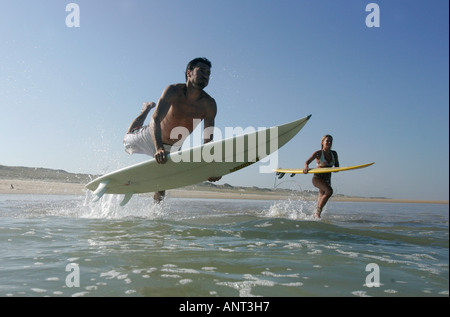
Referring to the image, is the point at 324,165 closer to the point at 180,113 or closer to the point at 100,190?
the point at 180,113

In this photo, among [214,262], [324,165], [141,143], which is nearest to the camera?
[214,262]

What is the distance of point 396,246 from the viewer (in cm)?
380

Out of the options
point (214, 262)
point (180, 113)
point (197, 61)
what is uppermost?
point (197, 61)

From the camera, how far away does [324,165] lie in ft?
23.0

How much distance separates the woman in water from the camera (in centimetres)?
683

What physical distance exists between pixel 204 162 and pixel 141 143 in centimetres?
152

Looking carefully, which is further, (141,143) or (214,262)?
(141,143)

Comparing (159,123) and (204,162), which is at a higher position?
(159,123)

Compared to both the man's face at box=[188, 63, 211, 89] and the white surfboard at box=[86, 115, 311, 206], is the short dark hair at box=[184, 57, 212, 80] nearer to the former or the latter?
the man's face at box=[188, 63, 211, 89]

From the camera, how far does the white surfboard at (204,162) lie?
4.73 meters
